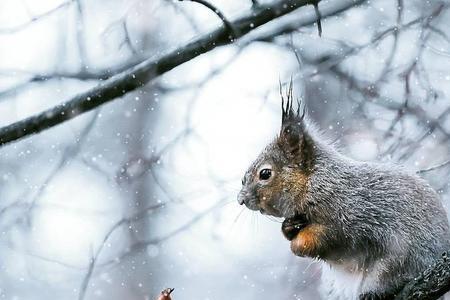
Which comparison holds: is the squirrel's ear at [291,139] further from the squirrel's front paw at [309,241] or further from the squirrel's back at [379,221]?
the squirrel's front paw at [309,241]

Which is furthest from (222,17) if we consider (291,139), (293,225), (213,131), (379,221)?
(213,131)

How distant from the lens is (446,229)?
2.51 m

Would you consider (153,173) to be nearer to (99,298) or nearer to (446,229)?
(446,229)

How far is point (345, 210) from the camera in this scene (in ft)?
8.35

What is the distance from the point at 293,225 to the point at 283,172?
148 millimetres

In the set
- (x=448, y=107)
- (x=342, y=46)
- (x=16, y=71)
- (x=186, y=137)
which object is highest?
(x=16, y=71)

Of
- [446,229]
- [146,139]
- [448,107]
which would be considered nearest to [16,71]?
[448,107]

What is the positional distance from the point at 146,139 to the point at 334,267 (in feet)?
12.1

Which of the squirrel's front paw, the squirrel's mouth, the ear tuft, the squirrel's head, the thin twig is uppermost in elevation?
the ear tuft

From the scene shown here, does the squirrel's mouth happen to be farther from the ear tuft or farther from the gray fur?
the ear tuft

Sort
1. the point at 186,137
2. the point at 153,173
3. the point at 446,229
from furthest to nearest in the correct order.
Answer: the point at 153,173
the point at 186,137
the point at 446,229

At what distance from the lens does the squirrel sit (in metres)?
2.46

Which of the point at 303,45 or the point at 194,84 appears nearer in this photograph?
the point at 194,84

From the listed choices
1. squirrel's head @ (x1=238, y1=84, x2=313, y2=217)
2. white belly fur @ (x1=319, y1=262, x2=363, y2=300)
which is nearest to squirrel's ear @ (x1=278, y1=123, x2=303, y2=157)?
squirrel's head @ (x1=238, y1=84, x2=313, y2=217)
